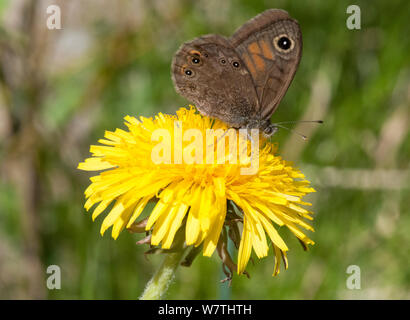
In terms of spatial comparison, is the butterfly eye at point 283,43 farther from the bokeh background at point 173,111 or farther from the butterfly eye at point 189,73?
the bokeh background at point 173,111

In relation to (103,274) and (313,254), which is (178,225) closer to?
(103,274)

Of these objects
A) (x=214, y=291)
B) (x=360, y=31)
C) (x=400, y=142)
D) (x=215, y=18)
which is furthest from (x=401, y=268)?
(x=215, y=18)

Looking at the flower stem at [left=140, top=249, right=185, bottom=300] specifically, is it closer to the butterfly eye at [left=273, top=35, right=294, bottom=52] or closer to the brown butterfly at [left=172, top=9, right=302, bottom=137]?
the brown butterfly at [left=172, top=9, right=302, bottom=137]

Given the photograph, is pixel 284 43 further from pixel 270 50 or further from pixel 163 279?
pixel 163 279

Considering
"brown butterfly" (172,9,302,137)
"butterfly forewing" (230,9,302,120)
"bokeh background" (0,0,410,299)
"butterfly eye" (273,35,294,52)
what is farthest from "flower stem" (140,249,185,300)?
"bokeh background" (0,0,410,299)

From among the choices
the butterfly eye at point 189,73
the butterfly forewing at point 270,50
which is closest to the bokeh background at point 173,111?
the butterfly eye at point 189,73
